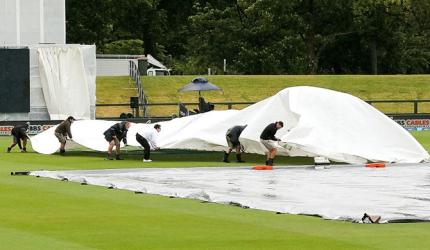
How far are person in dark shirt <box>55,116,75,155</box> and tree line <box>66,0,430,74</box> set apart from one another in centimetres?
3942

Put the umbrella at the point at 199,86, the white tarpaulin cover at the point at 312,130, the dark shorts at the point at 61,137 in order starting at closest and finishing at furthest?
the white tarpaulin cover at the point at 312,130 < the dark shorts at the point at 61,137 < the umbrella at the point at 199,86

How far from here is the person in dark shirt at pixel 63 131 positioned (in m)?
42.5

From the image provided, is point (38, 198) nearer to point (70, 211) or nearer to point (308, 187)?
point (70, 211)

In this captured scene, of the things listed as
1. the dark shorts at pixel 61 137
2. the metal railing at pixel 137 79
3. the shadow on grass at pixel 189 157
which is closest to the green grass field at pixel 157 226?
the shadow on grass at pixel 189 157

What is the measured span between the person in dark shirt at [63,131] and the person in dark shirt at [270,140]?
29.6 feet

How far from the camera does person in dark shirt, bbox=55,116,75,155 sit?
139 ft

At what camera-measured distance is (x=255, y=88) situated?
68375mm

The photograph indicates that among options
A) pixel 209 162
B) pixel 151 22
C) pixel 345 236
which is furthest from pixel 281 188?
pixel 151 22

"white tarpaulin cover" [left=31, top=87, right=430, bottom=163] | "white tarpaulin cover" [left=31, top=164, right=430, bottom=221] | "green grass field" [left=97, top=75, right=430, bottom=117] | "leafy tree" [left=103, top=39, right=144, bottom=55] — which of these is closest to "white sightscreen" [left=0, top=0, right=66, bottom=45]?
"green grass field" [left=97, top=75, right=430, bottom=117]

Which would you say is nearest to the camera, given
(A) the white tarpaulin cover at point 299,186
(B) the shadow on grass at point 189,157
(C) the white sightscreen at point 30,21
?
(A) the white tarpaulin cover at point 299,186

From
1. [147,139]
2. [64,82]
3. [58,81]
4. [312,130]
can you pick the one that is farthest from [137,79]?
[312,130]

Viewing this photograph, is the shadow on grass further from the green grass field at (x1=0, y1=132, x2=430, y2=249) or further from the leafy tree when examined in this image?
the leafy tree

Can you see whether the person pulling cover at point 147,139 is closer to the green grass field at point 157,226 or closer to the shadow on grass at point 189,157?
the shadow on grass at point 189,157

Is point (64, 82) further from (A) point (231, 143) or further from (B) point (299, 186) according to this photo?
(B) point (299, 186)
